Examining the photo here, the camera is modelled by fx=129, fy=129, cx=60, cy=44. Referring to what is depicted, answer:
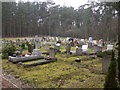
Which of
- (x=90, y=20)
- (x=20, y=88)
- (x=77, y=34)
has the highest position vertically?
(x=90, y=20)

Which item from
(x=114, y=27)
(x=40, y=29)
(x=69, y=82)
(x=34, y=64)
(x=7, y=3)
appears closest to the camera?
(x=69, y=82)

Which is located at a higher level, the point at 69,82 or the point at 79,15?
the point at 79,15

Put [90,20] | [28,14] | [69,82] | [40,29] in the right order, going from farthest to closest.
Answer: [40,29], [28,14], [90,20], [69,82]

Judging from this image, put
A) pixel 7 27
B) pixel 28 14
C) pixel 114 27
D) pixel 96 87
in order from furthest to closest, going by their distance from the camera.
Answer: pixel 28 14 < pixel 7 27 < pixel 114 27 < pixel 96 87

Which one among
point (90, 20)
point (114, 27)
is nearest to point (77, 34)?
point (90, 20)

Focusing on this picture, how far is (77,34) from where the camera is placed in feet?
136

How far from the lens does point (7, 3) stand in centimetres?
4138

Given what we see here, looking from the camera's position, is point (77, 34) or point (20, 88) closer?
point (20, 88)

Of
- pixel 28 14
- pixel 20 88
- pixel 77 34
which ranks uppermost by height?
pixel 28 14

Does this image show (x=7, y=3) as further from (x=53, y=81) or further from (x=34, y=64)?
(x=53, y=81)

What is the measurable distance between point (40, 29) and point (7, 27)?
13.2m

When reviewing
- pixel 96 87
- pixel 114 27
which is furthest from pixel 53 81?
pixel 114 27

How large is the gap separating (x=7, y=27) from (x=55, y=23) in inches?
739

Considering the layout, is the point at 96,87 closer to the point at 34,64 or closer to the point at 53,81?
the point at 53,81
